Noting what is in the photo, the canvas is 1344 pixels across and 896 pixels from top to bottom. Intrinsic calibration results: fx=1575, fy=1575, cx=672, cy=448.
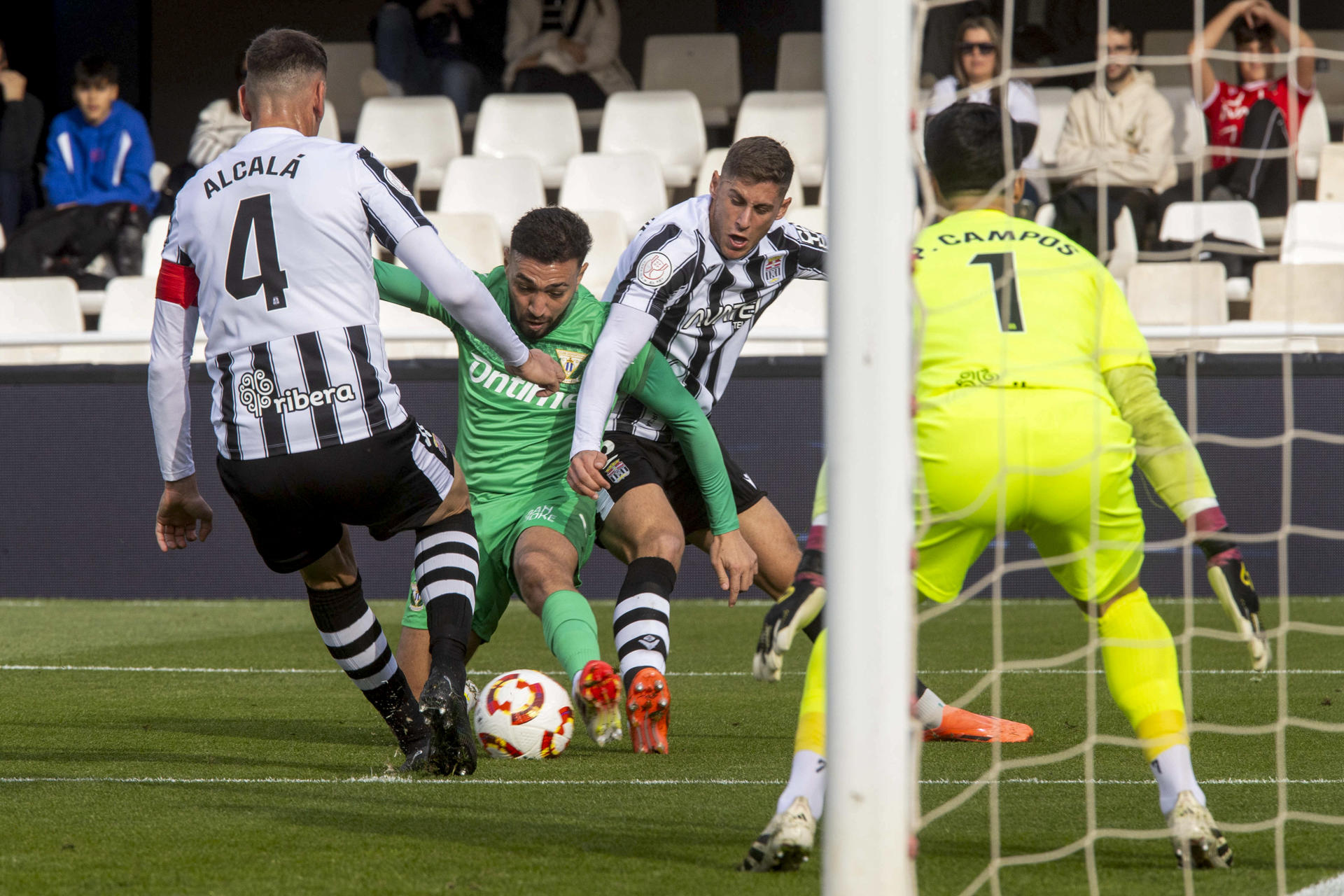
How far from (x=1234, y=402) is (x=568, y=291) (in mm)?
4603

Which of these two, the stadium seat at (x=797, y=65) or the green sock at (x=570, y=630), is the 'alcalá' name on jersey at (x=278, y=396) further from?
the stadium seat at (x=797, y=65)

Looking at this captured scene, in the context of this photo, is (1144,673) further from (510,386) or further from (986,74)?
(986,74)

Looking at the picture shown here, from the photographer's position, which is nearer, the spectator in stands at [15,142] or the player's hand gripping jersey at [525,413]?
the player's hand gripping jersey at [525,413]

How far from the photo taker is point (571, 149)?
37.9ft

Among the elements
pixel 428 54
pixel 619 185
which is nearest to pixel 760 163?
pixel 619 185

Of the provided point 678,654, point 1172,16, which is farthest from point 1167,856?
point 1172,16

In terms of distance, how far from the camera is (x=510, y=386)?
192 inches

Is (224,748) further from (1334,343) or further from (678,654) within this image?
(1334,343)

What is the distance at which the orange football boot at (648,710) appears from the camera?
431cm

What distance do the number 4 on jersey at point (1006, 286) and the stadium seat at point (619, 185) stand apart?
7739mm

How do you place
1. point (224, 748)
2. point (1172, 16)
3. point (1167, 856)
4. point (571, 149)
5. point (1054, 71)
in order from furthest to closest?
point (1172, 16) < point (571, 149) < point (224, 748) < point (1054, 71) < point (1167, 856)

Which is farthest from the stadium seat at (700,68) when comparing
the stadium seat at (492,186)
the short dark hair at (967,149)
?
the short dark hair at (967,149)

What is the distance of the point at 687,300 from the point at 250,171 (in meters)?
1.55

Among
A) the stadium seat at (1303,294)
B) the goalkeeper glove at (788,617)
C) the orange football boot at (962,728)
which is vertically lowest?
the orange football boot at (962,728)
